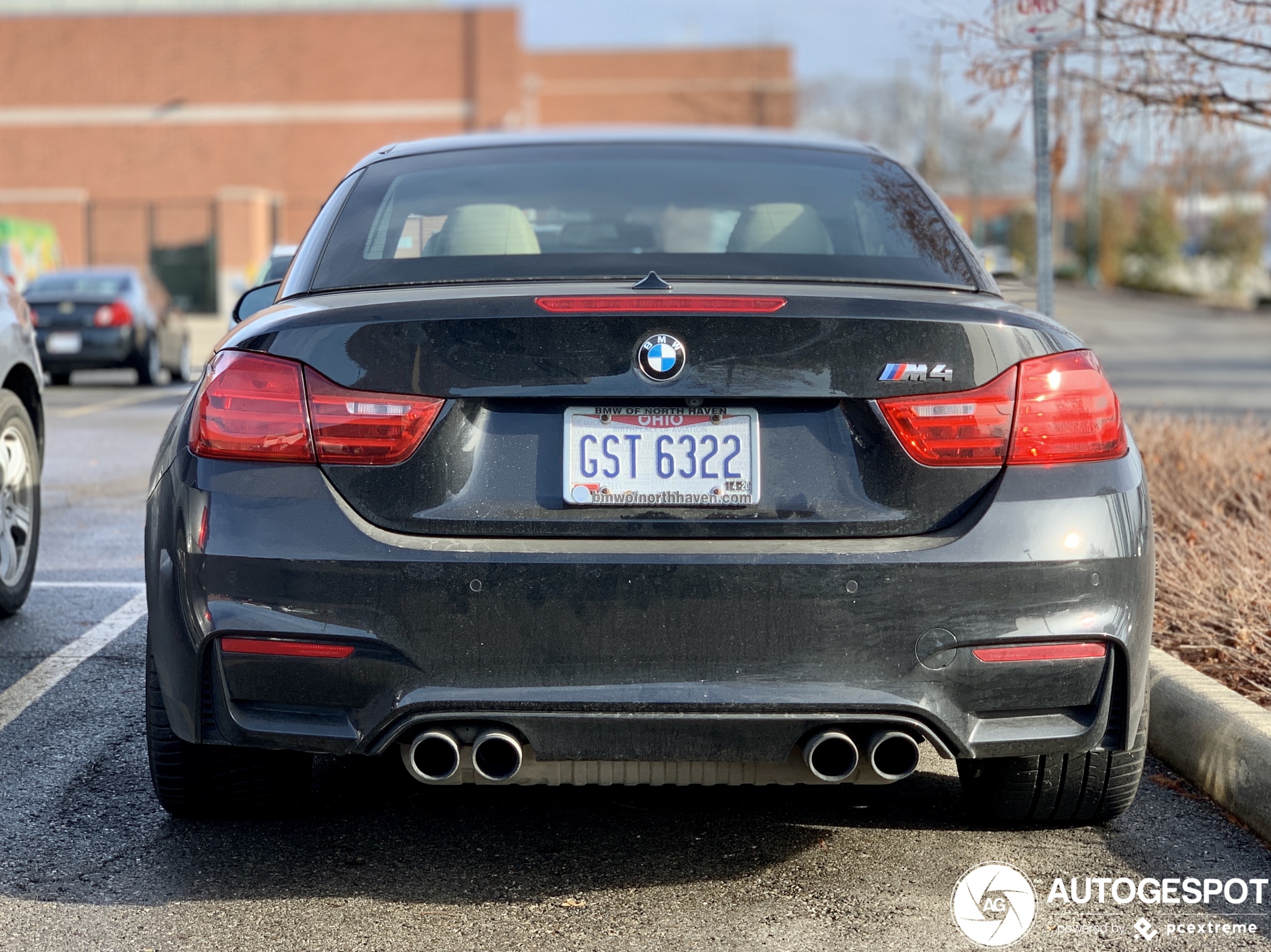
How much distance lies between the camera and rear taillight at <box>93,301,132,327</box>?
1886 cm

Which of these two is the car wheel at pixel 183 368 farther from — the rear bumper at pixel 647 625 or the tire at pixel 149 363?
the rear bumper at pixel 647 625

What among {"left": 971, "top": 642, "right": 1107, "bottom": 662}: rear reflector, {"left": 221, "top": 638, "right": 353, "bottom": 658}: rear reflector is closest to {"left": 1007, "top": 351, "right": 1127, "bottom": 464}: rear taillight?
{"left": 971, "top": 642, "right": 1107, "bottom": 662}: rear reflector

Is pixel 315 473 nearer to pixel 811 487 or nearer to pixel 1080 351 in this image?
pixel 811 487

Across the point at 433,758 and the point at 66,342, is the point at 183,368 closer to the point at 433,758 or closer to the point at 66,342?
the point at 66,342

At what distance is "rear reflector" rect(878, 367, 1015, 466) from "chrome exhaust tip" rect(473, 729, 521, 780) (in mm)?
947

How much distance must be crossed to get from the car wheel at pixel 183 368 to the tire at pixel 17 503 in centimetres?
1482

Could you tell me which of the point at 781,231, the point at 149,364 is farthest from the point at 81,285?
the point at 781,231

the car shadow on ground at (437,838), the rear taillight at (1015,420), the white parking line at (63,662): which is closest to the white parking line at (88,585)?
the white parking line at (63,662)

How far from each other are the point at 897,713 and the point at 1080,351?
83 centimetres

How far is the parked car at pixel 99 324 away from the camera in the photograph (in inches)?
741

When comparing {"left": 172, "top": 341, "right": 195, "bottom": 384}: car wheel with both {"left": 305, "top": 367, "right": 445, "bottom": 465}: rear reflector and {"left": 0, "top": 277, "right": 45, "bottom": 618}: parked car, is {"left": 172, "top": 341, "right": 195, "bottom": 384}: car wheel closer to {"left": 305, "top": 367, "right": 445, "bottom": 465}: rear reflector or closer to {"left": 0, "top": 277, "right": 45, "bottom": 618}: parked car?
{"left": 0, "top": 277, "right": 45, "bottom": 618}: parked car

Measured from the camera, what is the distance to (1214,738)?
12.9ft

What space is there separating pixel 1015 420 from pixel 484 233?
1377 mm

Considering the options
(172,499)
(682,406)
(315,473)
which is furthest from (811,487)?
(172,499)
